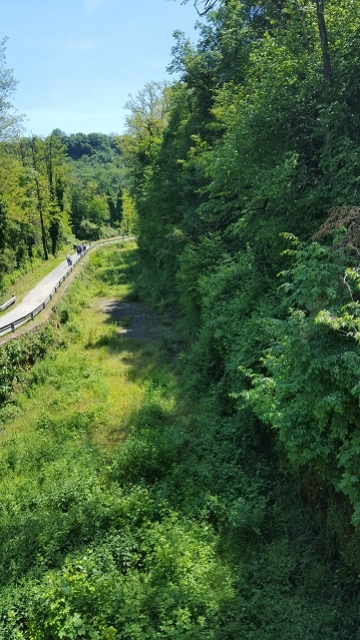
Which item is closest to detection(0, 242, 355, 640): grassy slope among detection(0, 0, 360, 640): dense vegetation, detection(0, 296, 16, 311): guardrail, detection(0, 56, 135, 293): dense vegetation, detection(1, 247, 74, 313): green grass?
detection(0, 0, 360, 640): dense vegetation

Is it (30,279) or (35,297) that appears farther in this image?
(30,279)

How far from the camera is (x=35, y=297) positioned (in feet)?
91.6

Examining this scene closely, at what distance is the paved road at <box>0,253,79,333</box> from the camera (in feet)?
75.7

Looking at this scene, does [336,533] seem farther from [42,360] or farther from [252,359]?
[42,360]

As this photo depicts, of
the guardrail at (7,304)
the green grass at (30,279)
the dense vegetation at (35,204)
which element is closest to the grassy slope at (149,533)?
the guardrail at (7,304)

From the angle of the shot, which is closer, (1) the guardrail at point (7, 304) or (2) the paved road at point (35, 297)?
(2) the paved road at point (35, 297)

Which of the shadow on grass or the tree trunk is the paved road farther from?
the tree trunk

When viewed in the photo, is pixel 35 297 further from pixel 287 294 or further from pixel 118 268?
pixel 118 268

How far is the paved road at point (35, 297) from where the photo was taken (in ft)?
75.7

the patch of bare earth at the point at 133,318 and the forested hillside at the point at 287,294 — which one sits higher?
the forested hillside at the point at 287,294

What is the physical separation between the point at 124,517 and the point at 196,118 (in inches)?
855

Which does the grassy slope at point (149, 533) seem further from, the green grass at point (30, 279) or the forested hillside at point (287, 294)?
the green grass at point (30, 279)

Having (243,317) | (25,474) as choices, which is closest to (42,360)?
(25,474)

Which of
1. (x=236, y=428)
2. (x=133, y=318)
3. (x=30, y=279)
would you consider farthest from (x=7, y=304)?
(x=236, y=428)
